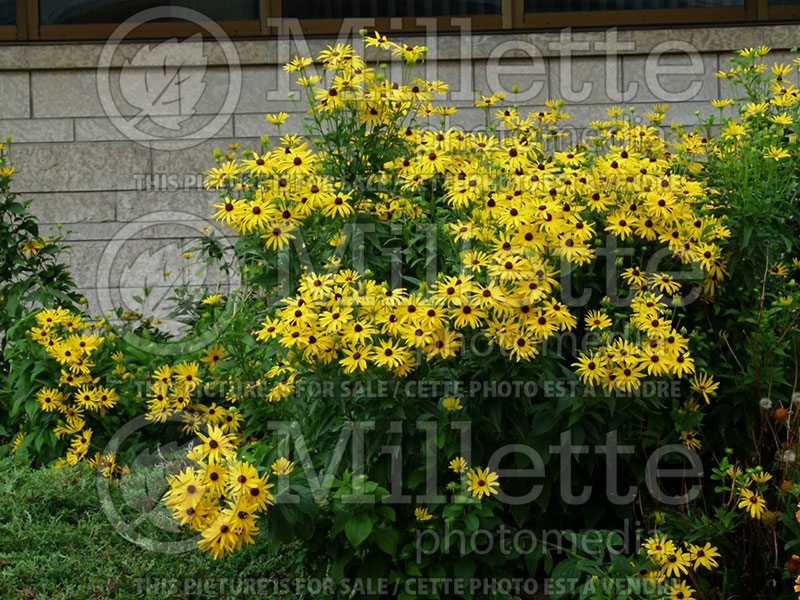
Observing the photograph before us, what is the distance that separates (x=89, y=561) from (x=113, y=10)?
13.2ft

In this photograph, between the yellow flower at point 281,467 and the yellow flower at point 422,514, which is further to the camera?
the yellow flower at point 422,514

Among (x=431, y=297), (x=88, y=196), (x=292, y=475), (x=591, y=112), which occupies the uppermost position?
(x=591, y=112)

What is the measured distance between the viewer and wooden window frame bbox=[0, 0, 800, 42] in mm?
5828

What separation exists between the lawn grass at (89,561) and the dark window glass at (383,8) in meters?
3.63

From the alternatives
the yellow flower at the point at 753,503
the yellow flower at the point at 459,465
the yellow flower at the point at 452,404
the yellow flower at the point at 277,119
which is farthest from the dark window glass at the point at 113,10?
the yellow flower at the point at 753,503

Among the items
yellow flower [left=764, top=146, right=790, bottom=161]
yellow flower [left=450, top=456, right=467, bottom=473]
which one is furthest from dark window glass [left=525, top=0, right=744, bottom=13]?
yellow flower [left=450, top=456, right=467, bottom=473]

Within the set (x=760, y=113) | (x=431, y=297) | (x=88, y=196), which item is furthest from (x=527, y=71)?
(x=431, y=297)

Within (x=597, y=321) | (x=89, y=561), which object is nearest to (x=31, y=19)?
(x=89, y=561)

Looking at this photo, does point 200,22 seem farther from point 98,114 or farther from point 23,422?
point 23,422

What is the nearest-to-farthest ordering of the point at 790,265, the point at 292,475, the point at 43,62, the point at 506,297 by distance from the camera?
1. the point at 506,297
2. the point at 292,475
3. the point at 790,265
4. the point at 43,62

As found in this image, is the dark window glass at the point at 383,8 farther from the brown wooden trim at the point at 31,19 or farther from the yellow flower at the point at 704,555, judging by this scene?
the yellow flower at the point at 704,555

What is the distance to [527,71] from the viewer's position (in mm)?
5832

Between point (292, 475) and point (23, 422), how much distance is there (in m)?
1.94

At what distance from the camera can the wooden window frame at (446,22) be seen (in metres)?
5.83
